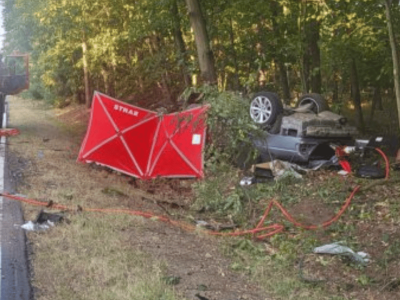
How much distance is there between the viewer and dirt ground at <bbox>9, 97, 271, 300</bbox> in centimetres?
465

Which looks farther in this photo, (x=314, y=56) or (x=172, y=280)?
(x=314, y=56)

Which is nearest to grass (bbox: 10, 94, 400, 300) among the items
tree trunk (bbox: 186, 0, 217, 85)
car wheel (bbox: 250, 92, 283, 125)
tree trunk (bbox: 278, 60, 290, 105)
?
car wheel (bbox: 250, 92, 283, 125)

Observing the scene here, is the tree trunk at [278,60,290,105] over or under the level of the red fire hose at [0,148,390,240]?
over

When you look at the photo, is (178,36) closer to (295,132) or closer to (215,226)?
(295,132)

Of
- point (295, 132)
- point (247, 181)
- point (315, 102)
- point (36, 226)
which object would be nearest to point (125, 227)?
point (36, 226)

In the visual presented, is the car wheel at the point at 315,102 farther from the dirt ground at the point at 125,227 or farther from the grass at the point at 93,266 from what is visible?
the grass at the point at 93,266

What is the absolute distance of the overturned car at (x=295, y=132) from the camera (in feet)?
31.2

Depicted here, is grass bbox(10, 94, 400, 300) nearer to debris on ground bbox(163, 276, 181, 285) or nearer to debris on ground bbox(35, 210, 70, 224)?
debris on ground bbox(163, 276, 181, 285)

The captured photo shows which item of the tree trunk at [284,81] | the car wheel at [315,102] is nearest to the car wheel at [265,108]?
the car wheel at [315,102]

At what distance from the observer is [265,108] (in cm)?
1002

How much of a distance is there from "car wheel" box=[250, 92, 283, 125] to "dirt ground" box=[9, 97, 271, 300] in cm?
205

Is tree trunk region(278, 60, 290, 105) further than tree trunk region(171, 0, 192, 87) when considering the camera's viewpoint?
Yes

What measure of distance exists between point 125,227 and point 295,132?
15.4 feet

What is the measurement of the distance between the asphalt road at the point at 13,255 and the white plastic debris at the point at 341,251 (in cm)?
358
